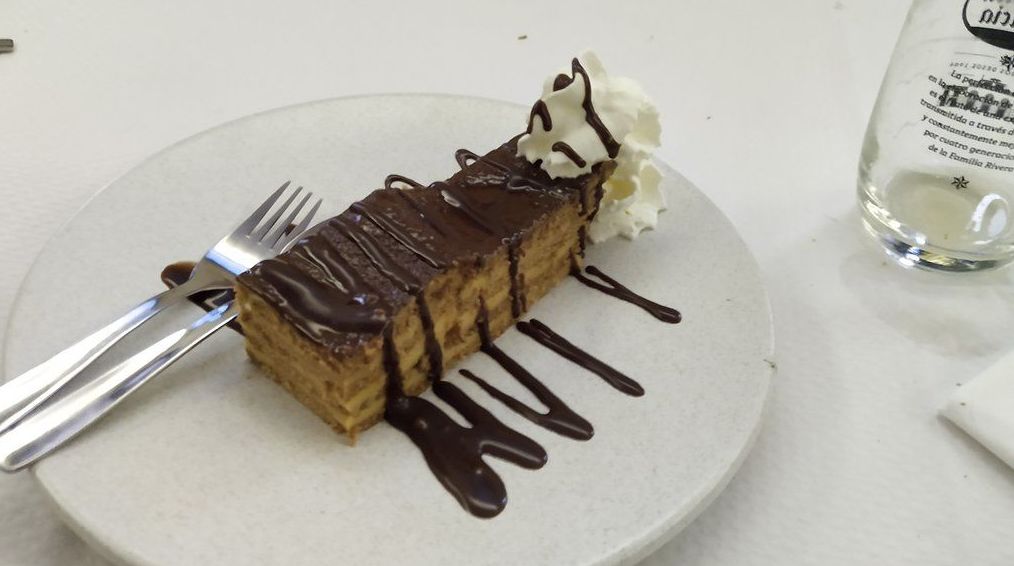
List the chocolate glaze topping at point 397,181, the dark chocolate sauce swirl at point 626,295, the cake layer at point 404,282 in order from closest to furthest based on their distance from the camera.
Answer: the cake layer at point 404,282 < the dark chocolate sauce swirl at point 626,295 < the chocolate glaze topping at point 397,181

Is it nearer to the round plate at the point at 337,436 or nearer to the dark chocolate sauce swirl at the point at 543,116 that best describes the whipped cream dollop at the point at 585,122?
the dark chocolate sauce swirl at the point at 543,116

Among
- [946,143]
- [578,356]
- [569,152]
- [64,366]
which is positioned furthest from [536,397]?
[946,143]

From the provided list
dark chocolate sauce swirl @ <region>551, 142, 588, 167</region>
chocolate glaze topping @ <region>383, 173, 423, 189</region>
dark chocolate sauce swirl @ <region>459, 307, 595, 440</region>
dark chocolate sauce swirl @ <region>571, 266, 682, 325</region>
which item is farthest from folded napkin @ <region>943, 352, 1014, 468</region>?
chocolate glaze topping @ <region>383, 173, 423, 189</region>

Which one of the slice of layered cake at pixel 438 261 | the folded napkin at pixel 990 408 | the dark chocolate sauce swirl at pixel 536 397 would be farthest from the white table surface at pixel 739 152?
the slice of layered cake at pixel 438 261

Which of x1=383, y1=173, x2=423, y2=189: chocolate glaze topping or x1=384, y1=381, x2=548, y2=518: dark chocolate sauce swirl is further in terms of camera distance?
Answer: x1=383, y1=173, x2=423, y2=189: chocolate glaze topping

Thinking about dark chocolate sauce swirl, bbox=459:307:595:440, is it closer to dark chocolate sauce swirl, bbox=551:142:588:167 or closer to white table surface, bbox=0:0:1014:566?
white table surface, bbox=0:0:1014:566
